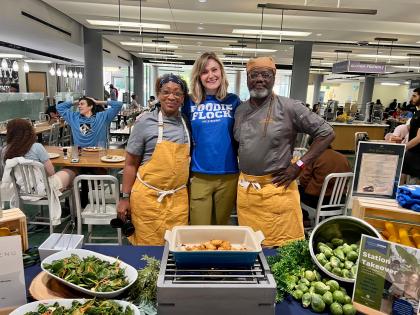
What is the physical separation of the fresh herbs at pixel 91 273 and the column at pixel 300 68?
9460mm

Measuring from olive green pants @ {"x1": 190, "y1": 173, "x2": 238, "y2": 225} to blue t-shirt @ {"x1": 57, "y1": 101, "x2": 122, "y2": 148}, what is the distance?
2709mm

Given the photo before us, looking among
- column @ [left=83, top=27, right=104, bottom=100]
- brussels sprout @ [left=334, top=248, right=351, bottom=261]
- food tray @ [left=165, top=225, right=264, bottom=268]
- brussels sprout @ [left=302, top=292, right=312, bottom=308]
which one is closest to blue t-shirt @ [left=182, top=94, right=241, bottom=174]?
food tray @ [left=165, top=225, right=264, bottom=268]

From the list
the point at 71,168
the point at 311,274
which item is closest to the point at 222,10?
the point at 71,168

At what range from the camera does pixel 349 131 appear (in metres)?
9.81

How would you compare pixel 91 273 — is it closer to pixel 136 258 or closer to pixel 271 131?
pixel 136 258

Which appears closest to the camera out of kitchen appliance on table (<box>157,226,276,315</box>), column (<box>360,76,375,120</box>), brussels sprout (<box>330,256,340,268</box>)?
kitchen appliance on table (<box>157,226,276,315</box>)

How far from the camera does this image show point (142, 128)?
2035mm

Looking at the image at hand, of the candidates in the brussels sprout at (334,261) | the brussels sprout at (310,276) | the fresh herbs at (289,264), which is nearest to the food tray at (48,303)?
the fresh herbs at (289,264)

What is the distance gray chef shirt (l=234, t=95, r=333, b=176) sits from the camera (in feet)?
6.42

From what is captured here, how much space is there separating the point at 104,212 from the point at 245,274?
7.31 feet

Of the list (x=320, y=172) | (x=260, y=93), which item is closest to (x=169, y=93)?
(x=260, y=93)

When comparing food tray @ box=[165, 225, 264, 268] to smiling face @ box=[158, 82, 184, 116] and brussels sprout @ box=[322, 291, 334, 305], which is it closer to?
brussels sprout @ box=[322, 291, 334, 305]

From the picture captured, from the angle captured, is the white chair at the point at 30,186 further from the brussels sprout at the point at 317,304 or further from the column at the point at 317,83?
the column at the point at 317,83

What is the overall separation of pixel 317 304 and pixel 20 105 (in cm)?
951
